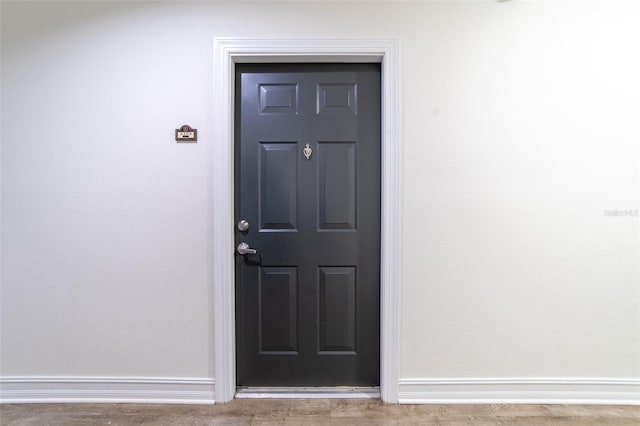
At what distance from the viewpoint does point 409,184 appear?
1.70m

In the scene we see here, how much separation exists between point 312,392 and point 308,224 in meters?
0.97

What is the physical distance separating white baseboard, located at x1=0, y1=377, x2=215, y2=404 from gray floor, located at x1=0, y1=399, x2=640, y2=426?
0.04 m

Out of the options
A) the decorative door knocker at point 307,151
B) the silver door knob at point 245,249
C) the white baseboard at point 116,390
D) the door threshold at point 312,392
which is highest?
the decorative door knocker at point 307,151

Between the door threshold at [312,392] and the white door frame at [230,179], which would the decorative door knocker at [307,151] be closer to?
the white door frame at [230,179]

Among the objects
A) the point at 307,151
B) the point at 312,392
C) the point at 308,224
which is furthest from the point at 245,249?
the point at 312,392

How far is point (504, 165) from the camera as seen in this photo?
1.69 m

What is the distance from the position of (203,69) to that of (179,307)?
4.36 ft

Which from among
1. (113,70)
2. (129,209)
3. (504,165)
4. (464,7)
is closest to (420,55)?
(464,7)

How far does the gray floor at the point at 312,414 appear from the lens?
155cm

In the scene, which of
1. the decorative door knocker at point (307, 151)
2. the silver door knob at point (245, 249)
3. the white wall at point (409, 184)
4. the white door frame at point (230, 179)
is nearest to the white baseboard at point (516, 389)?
the white wall at point (409, 184)

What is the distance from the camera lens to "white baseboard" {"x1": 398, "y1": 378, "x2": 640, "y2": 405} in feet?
5.56

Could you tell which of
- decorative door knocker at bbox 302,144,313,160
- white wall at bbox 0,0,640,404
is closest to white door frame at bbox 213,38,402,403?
white wall at bbox 0,0,640,404

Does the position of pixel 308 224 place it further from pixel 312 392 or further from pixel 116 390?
pixel 116 390

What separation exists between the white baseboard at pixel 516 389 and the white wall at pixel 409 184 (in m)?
0.04
